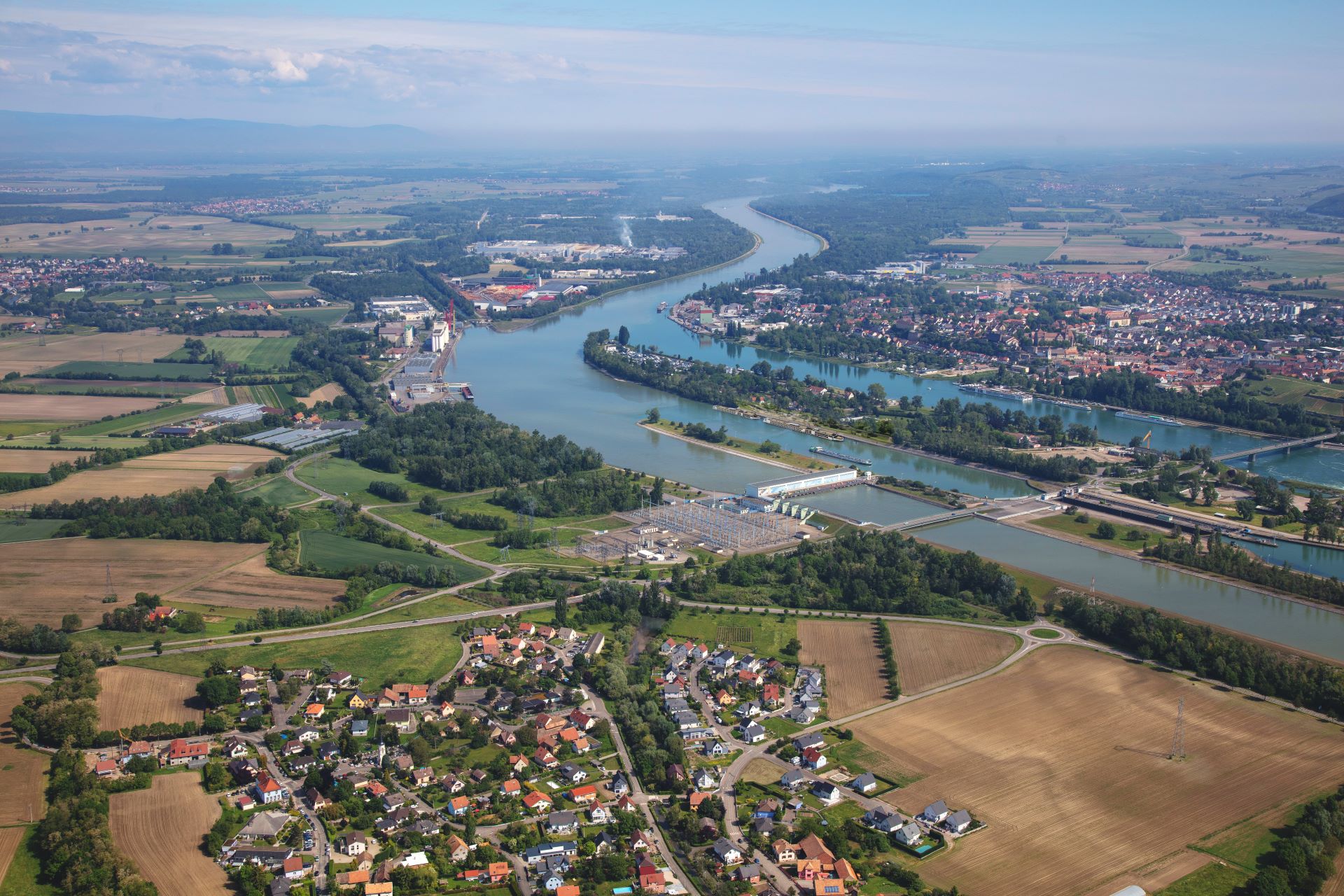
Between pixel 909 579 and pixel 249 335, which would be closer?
pixel 909 579

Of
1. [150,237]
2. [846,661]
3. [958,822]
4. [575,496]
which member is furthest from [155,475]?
[150,237]

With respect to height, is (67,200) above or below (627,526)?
above

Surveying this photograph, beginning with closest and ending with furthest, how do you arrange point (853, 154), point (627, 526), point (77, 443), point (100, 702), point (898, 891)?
point (898, 891), point (100, 702), point (627, 526), point (77, 443), point (853, 154)

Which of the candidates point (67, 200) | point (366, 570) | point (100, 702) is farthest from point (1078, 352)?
point (67, 200)

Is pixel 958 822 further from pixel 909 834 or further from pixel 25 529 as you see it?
pixel 25 529

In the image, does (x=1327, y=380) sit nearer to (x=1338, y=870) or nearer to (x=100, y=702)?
(x=1338, y=870)

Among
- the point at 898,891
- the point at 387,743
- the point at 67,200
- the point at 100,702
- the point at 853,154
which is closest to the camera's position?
the point at 898,891

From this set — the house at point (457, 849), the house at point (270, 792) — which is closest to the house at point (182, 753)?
the house at point (270, 792)
